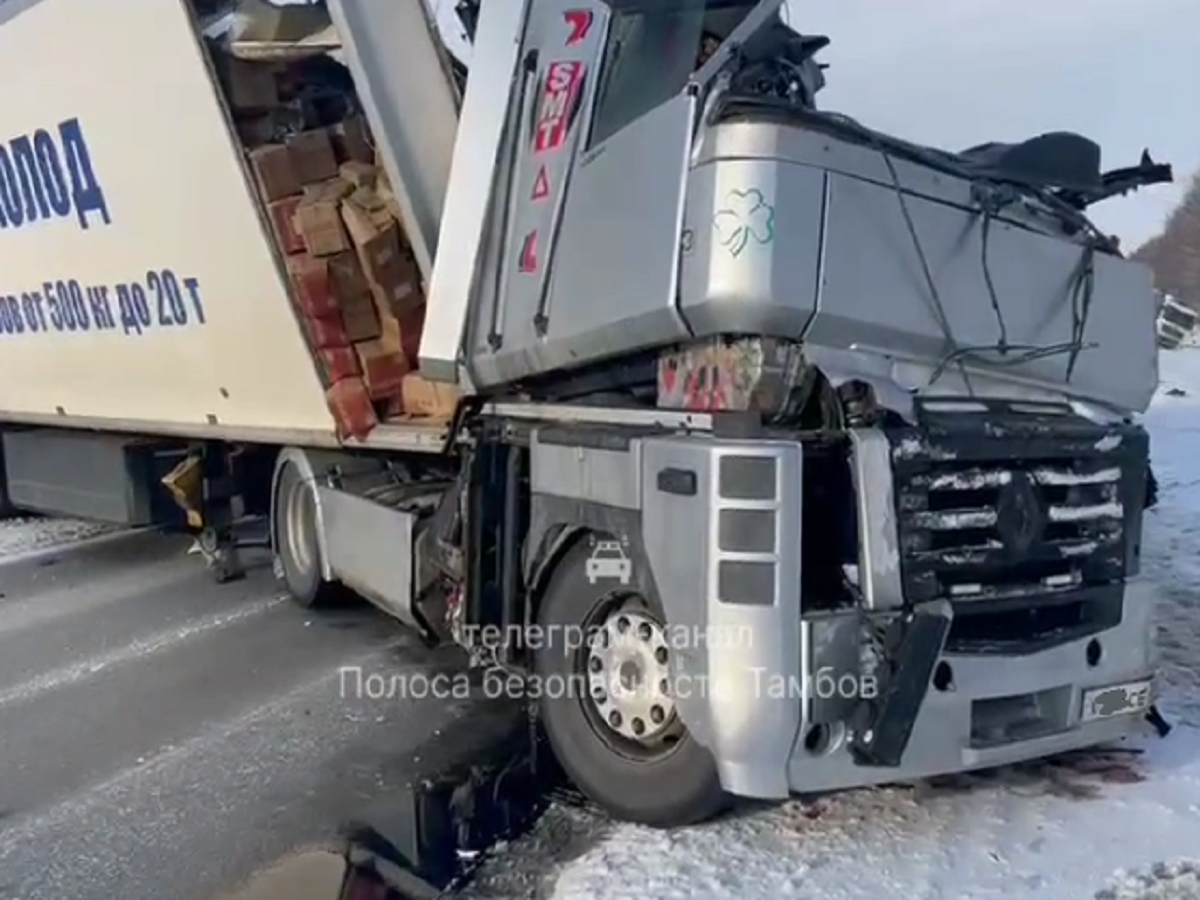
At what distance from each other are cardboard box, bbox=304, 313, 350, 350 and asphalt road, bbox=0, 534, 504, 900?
1.59 m

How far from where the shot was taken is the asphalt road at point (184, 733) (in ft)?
15.0

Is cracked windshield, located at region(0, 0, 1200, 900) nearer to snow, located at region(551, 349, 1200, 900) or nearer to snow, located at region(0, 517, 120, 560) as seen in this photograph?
snow, located at region(551, 349, 1200, 900)

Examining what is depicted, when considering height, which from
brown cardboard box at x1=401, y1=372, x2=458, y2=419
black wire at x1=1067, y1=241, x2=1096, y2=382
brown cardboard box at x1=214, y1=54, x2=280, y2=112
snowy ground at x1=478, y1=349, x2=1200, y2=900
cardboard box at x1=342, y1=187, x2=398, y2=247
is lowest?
snowy ground at x1=478, y1=349, x2=1200, y2=900

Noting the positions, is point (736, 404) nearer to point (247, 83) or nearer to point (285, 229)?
point (285, 229)

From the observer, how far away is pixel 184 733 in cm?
584

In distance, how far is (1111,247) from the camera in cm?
483

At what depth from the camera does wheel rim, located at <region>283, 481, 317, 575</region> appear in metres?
7.72

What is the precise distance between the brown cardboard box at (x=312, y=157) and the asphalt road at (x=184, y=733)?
2435 mm

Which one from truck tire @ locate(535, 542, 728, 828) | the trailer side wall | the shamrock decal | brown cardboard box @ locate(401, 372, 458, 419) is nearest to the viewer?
the shamrock decal

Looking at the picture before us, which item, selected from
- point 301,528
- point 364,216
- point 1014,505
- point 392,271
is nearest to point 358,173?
point 364,216

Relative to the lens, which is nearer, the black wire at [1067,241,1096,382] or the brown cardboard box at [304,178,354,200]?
the black wire at [1067,241,1096,382]

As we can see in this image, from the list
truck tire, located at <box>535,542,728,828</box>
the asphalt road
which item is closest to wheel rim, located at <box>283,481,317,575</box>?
the asphalt road

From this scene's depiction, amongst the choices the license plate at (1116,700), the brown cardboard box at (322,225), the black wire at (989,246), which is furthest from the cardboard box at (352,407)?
the license plate at (1116,700)

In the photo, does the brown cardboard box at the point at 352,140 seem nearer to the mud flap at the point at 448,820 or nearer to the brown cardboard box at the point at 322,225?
the brown cardboard box at the point at 322,225
